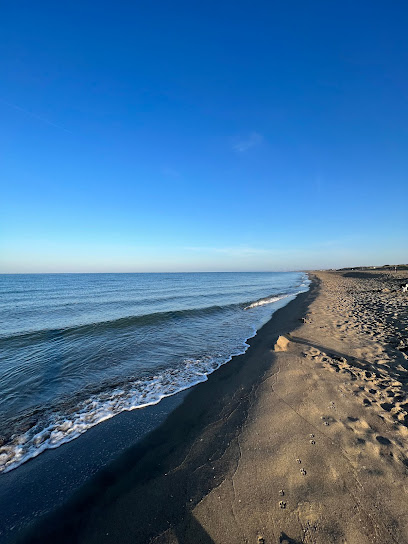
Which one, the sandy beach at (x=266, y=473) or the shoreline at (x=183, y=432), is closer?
the sandy beach at (x=266, y=473)

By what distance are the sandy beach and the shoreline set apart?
0.08ft

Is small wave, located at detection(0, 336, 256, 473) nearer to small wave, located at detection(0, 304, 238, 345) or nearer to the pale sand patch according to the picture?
the pale sand patch

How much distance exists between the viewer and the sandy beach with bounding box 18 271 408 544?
9.69 ft

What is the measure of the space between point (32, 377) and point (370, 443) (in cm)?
1038

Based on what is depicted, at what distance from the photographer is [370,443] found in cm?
410

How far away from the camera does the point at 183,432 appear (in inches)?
202

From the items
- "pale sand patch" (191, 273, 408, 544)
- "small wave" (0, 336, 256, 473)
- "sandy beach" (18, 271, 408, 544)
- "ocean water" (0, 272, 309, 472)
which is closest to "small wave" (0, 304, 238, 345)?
"ocean water" (0, 272, 309, 472)

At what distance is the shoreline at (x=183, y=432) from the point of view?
3580mm

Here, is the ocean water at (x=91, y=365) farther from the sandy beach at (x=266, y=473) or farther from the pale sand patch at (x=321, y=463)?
the pale sand patch at (x=321, y=463)

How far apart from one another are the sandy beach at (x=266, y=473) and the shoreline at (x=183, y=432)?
24 millimetres

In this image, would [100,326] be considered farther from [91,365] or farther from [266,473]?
[266,473]

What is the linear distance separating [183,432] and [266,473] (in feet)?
6.94

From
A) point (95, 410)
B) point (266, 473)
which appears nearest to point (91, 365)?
point (95, 410)

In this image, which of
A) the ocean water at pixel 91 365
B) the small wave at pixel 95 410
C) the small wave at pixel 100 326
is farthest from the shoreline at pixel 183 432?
the small wave at pixel 100 326
